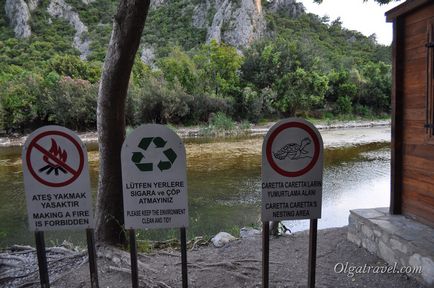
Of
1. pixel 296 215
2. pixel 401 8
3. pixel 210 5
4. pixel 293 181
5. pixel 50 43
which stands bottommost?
pixel 296 215

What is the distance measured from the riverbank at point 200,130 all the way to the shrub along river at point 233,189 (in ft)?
15.8

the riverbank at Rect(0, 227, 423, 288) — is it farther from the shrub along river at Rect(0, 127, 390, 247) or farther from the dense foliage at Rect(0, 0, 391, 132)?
the dense foliage at Rect(0, 0, 391, 132)

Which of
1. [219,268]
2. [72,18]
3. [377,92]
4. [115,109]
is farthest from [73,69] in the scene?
[72,18]

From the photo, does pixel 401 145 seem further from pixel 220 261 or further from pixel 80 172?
pixel 80 172

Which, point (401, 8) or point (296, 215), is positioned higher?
point (401, 8)

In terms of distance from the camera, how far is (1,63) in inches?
1383

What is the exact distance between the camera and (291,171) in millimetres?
2311

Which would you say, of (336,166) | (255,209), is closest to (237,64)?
(336,166)

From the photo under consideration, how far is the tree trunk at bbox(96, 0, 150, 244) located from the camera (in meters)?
3.47

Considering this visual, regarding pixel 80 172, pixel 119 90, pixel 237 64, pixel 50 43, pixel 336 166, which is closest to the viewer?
pixel 80 172

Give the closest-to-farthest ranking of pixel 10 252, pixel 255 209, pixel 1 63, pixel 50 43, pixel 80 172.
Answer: pixel 80 172 → pixel 10 252 → pixel 255 209 → pixel 1 63 → pixel 50 43

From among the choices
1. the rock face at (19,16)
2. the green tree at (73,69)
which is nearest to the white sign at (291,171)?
the green tree at (73,69)

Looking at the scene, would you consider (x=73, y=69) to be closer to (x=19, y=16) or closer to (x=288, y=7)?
(x=19, y=16)

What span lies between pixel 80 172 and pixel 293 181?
4.53ft
